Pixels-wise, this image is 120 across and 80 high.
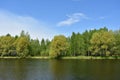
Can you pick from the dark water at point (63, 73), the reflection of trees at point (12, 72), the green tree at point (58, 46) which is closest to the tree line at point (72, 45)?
the green tree at point (58, 46)

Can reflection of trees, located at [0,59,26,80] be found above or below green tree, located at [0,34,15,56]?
below

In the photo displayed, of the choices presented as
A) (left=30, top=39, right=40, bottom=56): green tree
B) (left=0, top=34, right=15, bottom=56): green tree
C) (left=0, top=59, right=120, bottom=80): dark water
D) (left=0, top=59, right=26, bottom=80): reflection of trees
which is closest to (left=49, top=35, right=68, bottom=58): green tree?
(left=30, top=39, right=40, bottom=56): green tree

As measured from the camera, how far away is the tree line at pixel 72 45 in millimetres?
111188

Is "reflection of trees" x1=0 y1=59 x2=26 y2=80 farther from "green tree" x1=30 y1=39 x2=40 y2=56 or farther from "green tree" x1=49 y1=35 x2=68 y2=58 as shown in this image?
"green tree" x1=30 y1=39 x2=40 y2=56

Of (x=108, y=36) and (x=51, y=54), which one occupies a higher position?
(x=108, y=36)

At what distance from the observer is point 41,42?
15700 centimetres

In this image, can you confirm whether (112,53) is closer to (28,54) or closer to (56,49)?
(56,49)

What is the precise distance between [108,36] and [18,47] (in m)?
52.7

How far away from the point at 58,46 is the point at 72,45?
42.1 ft

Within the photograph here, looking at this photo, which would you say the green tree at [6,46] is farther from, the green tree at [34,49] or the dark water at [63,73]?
the dark water at [63,73]

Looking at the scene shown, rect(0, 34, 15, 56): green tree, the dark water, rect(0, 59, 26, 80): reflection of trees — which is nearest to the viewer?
the dark water

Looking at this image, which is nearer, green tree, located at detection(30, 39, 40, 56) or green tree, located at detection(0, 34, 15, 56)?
green tree, located at detection(0, 34, 15, 56)

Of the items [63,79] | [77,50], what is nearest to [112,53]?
[77,50]

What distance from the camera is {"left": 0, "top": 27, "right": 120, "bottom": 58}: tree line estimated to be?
111m
